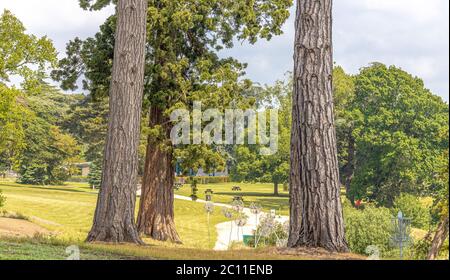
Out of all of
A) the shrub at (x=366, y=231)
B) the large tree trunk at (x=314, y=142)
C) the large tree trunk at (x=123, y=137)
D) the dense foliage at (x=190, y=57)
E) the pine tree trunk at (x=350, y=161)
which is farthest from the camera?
the pine tree trunk at (x=350, y=161)

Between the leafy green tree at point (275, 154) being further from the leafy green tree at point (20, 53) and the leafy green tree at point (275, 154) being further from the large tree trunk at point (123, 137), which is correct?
the large tree trunk at point (123, 137)

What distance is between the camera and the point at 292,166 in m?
8.08

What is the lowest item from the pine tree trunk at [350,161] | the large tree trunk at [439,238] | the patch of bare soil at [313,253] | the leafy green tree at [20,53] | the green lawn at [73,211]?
the green lawn at [73,211]

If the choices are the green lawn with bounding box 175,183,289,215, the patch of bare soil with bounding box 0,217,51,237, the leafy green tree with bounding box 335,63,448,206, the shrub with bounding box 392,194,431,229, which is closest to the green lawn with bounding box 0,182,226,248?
the patch of bare soil with bounding box 0,217,51,237

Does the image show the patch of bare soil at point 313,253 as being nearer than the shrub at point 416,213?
Yes

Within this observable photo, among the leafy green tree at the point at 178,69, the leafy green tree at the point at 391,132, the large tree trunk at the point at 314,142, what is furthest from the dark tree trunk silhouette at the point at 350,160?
the large tree trunk at the point at 314,142

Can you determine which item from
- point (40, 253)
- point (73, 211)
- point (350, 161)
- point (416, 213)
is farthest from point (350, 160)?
point (40, 253)

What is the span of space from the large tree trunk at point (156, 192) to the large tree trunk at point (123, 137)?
666 cm

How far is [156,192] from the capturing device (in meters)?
18.1

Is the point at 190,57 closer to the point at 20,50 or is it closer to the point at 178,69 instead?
the point at 178,69

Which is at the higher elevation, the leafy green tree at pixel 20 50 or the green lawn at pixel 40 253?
the leafy green tree at pixel 20 50

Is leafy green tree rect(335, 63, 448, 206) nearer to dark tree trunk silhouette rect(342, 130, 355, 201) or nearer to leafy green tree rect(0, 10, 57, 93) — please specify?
dark tree trunk silhouette rect(342, 130, 355, 201)

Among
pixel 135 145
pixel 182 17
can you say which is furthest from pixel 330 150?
pixel 182 17

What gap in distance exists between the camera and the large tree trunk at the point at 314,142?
7879 mm
